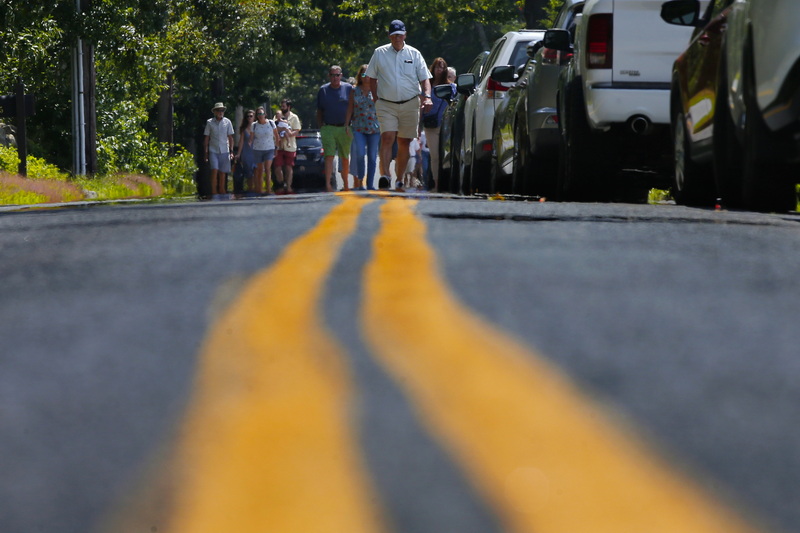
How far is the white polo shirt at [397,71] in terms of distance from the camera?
56.3ft

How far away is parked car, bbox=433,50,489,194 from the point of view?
17.9 m

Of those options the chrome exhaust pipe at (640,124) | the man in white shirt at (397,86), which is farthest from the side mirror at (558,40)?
the man in white shirt at (397,86)

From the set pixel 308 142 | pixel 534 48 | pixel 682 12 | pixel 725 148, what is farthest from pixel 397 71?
pixel 308 142

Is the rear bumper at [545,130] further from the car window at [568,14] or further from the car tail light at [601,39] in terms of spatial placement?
the car tail light at [601,39]

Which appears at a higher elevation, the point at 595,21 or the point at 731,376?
the point at 595,21

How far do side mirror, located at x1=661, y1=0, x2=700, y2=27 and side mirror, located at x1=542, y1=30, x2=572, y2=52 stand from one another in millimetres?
2224

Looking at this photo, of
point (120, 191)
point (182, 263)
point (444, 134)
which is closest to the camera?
point (182, 263)

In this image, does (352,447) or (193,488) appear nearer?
(193,488)

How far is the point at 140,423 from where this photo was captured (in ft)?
6.91

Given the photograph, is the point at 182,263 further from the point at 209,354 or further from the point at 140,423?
the point at 140,423

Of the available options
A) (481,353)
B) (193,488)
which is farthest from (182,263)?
(193,488)

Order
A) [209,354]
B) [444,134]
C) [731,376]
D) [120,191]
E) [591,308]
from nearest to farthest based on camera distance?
1. [731,376]
2. [209,354]
3. [591,308]
4. [444,134]
5. [120,191]

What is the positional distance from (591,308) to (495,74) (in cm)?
1078

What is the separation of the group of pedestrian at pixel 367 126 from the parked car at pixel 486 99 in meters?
1.05
